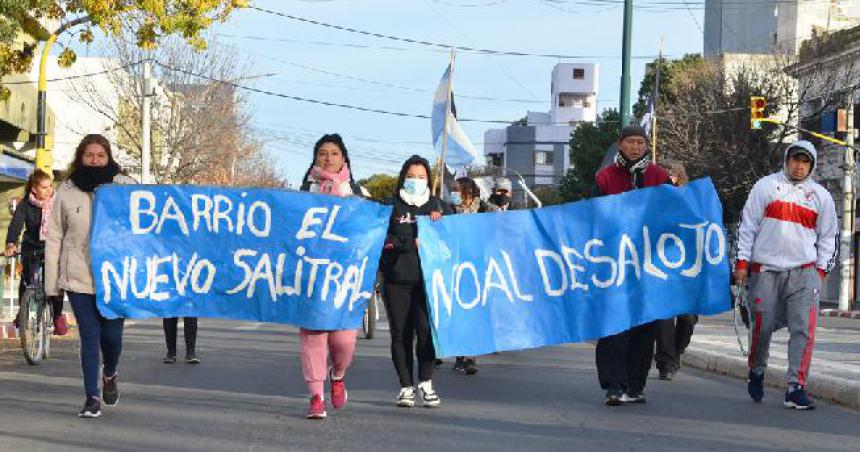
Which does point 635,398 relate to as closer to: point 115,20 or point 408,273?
point 408,273

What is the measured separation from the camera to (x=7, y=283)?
46.8 m

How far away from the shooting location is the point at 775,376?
488 inches

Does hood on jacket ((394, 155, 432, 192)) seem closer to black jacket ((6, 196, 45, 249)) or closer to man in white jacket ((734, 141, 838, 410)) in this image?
man in white jacket ((734, 141, 838, 410))

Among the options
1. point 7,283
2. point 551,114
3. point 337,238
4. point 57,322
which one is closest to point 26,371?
point 57,322

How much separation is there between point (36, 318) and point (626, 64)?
14.4 metres

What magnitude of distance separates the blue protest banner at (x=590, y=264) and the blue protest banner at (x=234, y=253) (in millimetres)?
839

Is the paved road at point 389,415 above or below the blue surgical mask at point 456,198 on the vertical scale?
below

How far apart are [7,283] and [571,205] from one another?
3864 cm

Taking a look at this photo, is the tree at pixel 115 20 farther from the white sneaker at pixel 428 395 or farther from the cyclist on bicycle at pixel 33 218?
the white sneaker at pixel 428 395

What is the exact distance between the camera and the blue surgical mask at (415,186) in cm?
1042

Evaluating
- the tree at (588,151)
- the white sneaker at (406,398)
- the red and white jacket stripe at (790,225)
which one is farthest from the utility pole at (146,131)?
the tree at (588,151)

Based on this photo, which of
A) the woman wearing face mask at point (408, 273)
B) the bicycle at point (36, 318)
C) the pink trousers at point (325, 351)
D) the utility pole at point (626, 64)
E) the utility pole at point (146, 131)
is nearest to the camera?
the pink trousers at point (325, 351)

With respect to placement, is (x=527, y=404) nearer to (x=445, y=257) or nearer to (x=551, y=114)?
(x=445, y=257)

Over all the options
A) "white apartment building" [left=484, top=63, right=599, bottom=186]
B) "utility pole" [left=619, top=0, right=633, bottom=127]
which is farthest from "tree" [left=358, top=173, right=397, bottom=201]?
"utility pole" [left=619, top=0, right=633, bottom=127]
